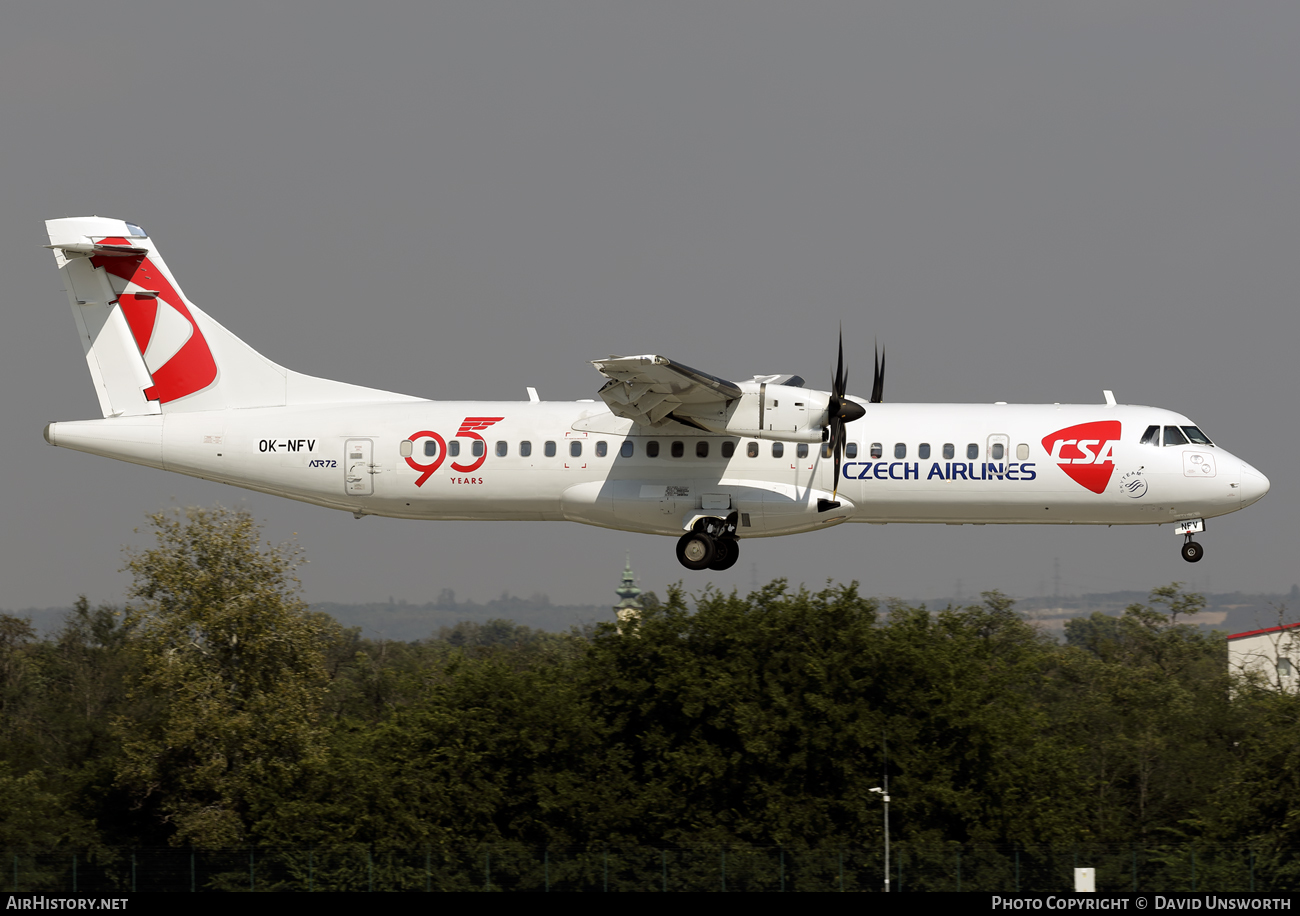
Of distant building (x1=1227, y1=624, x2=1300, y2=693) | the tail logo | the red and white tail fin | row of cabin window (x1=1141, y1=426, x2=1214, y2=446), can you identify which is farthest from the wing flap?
distant building (x1=1227, y1=624, x2=1300, y2=693)

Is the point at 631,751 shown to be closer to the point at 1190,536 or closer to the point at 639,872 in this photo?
the point at 639,872

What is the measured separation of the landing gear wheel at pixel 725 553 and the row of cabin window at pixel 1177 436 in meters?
8.73

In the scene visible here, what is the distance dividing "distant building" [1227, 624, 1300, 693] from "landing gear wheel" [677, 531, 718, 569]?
45221 mm

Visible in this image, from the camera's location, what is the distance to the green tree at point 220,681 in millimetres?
44375

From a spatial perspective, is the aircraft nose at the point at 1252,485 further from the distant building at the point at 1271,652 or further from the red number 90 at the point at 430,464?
the distant building at the point at 1271,652

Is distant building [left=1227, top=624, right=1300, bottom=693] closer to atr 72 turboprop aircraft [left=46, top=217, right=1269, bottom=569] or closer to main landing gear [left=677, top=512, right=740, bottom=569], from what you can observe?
atr 72 turboprop aircraft [left=46, top=217, right=1269, bottom=569]

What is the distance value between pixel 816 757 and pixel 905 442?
19024mm

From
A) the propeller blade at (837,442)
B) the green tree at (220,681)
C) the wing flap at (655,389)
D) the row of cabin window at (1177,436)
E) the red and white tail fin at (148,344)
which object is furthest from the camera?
the green tree at (220,681)

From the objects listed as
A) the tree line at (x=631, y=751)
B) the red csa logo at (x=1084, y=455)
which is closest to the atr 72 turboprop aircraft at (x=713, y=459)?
the red csa logo at (x=1084, y=455)

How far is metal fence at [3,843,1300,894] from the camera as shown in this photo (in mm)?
34750

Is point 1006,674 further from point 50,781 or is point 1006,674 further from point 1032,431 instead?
point 50,781

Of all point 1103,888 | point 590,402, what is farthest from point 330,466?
point 1103,888

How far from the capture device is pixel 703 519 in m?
30.0

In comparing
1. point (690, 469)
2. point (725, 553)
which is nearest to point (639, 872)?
point (725, 553)
